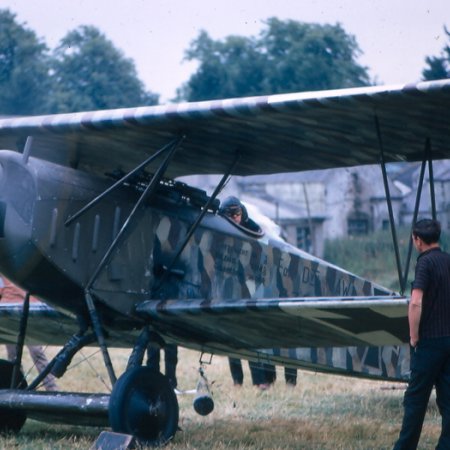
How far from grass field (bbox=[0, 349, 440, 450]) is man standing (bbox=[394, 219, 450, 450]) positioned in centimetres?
133

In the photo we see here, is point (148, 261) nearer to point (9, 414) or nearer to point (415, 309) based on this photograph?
point (9, 414)

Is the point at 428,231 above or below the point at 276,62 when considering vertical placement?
below

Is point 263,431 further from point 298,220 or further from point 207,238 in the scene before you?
point 298,220

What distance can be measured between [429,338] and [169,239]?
2.78 meters

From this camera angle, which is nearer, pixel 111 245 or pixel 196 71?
pixel 111 245

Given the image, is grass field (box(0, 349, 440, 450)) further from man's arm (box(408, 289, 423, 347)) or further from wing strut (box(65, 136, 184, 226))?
man's arm (box(408, 289, 423, 347))

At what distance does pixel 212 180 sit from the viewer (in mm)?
53656

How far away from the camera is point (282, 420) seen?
950 cm

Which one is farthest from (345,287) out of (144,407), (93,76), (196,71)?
(196,71)

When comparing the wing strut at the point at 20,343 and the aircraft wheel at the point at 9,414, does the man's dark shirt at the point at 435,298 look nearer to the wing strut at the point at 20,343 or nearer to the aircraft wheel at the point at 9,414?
the wing strut at the point at 20,343

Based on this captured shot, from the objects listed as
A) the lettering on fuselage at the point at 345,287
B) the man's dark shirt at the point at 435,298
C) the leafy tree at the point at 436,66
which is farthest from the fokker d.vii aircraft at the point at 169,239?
the leafy tree at the point at 436,66

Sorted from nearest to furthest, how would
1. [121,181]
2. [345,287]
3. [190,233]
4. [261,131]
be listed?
[121,181] < [261,131] < [190,233] < [345,287]

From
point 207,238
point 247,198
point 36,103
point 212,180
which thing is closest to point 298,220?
point 247,198

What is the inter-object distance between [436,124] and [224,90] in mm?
63972
